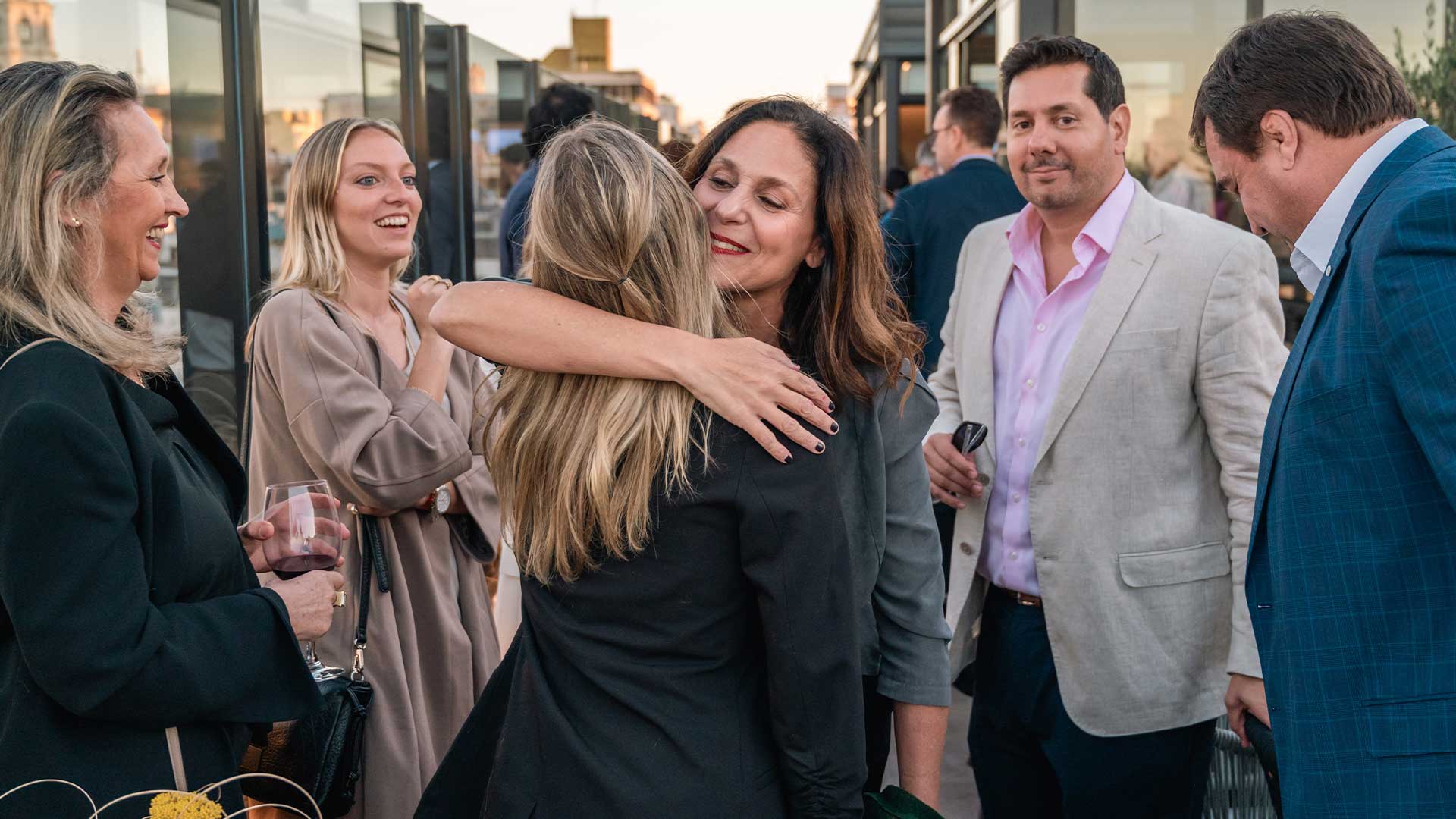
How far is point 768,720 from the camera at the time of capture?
1.72 m

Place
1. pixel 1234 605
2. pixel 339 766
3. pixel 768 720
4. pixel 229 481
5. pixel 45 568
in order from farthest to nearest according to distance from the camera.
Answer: pixel 1234 605, pixel 339 766, pixel 229 481, pixel 768 720, pixel 45 568

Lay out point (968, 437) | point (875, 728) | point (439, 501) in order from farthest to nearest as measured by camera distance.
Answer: point (439, 501)
point (968, 437)
point (875, 728)

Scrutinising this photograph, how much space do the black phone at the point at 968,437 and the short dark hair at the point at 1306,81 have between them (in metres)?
0.85

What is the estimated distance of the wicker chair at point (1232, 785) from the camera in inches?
118

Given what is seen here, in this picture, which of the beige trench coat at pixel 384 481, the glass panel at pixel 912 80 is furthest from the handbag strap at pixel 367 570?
the glass panel at pixel 912 80

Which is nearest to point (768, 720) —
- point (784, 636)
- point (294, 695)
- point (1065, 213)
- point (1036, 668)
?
point (784, 636)

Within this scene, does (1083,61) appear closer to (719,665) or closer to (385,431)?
(385,431)

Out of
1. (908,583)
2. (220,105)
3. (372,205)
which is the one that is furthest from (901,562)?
(220,105)

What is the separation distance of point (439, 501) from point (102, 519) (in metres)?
1.49

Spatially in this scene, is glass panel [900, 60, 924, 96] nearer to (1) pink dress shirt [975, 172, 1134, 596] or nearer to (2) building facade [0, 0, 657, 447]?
(2) building facade [0, 0, 657, 447]

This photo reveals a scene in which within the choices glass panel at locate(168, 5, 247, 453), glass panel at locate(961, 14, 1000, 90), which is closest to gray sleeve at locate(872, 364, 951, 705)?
glass panel at locate(168, 5, 247, 453)

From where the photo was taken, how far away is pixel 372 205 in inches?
129

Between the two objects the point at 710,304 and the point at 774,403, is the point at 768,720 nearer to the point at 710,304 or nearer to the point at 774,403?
the point at 774,403

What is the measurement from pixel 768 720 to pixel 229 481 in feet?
3.49
